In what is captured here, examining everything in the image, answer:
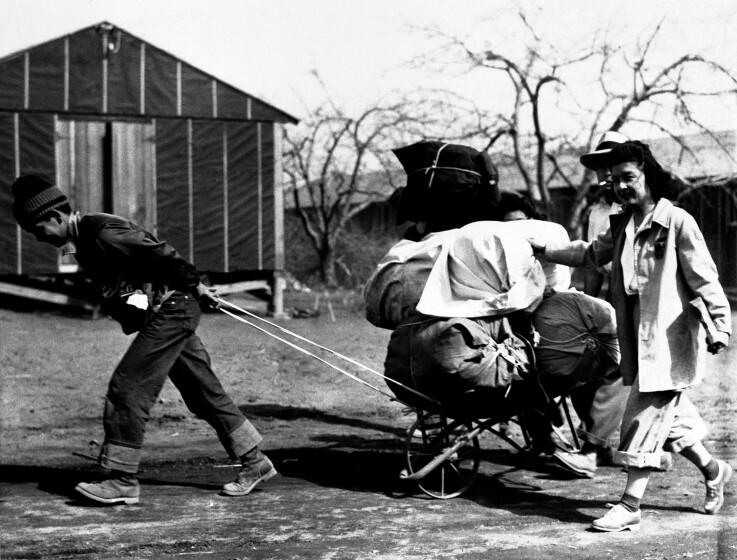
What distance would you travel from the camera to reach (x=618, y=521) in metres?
4.83

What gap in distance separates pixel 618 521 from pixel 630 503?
0.46 feet

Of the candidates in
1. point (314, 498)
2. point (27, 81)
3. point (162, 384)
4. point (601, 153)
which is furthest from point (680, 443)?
point (27, 81)

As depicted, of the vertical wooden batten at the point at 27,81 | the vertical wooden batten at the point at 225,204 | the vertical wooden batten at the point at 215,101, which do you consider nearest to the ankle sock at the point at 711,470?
the vertical wooden batten at the point at 225,204

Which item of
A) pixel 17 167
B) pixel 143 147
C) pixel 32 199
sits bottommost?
pixel 32 199

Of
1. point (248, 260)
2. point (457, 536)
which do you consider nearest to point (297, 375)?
point (248, 260)

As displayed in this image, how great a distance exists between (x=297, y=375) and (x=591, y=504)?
244 inches

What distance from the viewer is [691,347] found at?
498 cm

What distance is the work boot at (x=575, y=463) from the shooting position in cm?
610

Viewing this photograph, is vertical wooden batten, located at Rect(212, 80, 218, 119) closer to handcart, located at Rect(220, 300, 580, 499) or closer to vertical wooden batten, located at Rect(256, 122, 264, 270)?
vertical wooden batten, located at Rect(256, 122, 264, 270)

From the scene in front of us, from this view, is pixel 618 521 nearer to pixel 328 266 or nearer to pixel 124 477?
pixel 124 477

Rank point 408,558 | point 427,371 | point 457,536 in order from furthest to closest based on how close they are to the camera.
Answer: point 427,371 < point 457,536 < point 408,558

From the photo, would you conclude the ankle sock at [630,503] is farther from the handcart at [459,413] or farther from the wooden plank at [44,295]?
the wooden plank at [44,295]

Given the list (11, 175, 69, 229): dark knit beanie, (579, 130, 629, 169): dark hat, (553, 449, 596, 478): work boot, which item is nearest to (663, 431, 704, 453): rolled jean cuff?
(553, 449, 596, 478): work boot

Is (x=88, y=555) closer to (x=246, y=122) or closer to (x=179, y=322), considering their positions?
(x=179, y=322)
